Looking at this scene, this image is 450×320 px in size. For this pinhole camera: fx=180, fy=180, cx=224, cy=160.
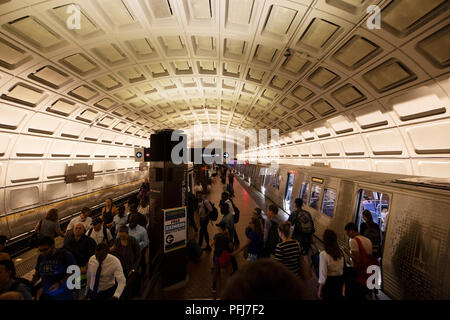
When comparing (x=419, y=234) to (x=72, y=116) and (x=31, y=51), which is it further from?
(x=72, y=116)

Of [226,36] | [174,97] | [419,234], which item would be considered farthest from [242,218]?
[174,97]

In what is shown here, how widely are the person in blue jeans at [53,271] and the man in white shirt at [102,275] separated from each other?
0.41 m

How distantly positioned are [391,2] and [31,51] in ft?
30.9

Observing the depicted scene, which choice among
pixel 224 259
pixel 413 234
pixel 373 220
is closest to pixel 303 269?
pixel 224 259

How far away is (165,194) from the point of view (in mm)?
4516

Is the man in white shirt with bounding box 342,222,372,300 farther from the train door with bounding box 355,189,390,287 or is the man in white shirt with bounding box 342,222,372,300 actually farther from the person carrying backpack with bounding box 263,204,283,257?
the person carrying backpack with bounding box 263,204,283,257

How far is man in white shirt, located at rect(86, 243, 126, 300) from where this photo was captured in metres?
2.84

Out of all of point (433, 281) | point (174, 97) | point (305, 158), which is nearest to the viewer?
point (433, 281)

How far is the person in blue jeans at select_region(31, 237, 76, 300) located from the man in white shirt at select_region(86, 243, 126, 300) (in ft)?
1.34

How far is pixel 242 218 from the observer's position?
364 inches

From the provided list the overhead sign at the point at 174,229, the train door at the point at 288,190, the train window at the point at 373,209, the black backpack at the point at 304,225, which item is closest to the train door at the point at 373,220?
the train window at the point at 373,209

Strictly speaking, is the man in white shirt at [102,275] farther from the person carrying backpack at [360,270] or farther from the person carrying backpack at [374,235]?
the person carrying backpack at [374,235]

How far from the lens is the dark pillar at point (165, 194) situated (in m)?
4.26

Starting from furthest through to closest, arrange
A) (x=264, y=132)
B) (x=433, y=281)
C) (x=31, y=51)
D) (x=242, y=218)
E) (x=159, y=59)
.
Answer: (x=264, y=132) < (x=242, y=218) < (x=159, y=59) < (x=31, y=51) < (x=433, y=281)
